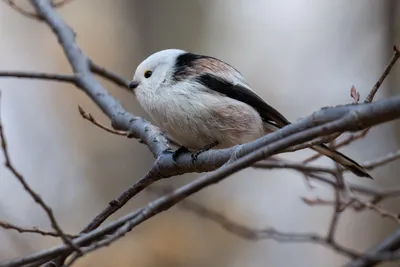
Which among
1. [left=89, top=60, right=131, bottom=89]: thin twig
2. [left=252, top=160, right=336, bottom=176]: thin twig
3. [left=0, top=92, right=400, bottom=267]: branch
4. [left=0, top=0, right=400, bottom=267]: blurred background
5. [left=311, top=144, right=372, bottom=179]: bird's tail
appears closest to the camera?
[left=0, top=92, right=400, bottom=267]: branch

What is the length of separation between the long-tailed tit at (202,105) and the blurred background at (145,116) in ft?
5.41

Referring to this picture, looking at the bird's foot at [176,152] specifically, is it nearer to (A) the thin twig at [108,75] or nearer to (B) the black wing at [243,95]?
(B) the black wing at [243,95]

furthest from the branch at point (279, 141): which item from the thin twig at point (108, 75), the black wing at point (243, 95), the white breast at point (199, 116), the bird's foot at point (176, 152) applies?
the thin twig at point (108, 75)

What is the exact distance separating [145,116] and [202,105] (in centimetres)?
178

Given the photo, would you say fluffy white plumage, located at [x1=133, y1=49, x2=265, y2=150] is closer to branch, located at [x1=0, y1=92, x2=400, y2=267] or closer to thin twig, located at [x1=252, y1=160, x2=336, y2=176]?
Answer: thin twig, located at [x1=252, y1=160, x2=336, y2=176]

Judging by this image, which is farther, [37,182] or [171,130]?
[37,182]

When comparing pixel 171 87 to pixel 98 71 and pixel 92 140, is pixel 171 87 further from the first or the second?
pixel 92 140

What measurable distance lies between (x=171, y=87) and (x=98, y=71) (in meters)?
0.57

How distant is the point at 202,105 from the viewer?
5.27 feet

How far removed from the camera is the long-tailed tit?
1.59 metres

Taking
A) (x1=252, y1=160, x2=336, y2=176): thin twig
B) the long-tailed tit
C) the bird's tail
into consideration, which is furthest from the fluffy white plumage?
the bird's tail

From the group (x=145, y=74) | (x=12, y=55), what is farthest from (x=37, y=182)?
(x=145, y=74)

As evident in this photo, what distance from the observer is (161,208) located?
3.20 feet

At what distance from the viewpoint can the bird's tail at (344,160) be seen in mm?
1444
